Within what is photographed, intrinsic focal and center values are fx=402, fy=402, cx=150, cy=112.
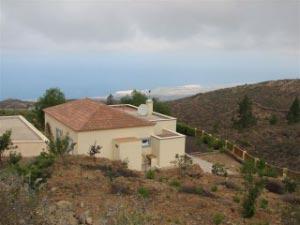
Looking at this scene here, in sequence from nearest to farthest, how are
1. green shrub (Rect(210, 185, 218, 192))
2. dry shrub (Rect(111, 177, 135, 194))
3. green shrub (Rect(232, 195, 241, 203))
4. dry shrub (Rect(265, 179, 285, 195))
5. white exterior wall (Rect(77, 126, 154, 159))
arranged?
dry shrub (Rect(111, 177, 135, 194))
green shrub (Rect(232, 195, 241, 203))
green shrub (Rect(210, 185, 218, 192))
dry shrub (Rect(265, 179, 285, 195))
white exterior wall (Rect(77, 126, 154, 159))

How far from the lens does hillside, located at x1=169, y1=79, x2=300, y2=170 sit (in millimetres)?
27641

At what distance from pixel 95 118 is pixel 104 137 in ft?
4.34

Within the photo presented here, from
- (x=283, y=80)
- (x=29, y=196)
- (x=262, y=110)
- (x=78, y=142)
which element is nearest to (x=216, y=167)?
(x=78, y=142)

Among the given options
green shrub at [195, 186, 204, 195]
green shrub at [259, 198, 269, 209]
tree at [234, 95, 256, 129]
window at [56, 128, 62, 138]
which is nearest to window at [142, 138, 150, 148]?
window at [56, 128, 62, 138]

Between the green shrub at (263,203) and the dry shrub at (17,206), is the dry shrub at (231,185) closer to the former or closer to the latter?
the green shrub at (263,203)

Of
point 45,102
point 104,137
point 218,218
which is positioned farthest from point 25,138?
point 218,218

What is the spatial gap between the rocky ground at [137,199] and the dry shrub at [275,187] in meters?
1.58

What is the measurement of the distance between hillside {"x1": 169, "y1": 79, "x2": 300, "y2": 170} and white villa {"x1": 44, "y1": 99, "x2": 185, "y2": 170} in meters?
7.55

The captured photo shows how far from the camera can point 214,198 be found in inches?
514

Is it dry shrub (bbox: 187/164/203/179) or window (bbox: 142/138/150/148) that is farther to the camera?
window (bbox: 142/138/150/148)

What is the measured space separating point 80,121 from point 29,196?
16184 millimetres

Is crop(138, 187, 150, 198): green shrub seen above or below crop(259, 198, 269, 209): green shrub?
above

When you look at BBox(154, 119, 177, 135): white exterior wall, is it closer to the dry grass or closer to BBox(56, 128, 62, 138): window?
BBox(56, 128, 62, 138): window

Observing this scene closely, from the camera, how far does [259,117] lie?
40.5m
